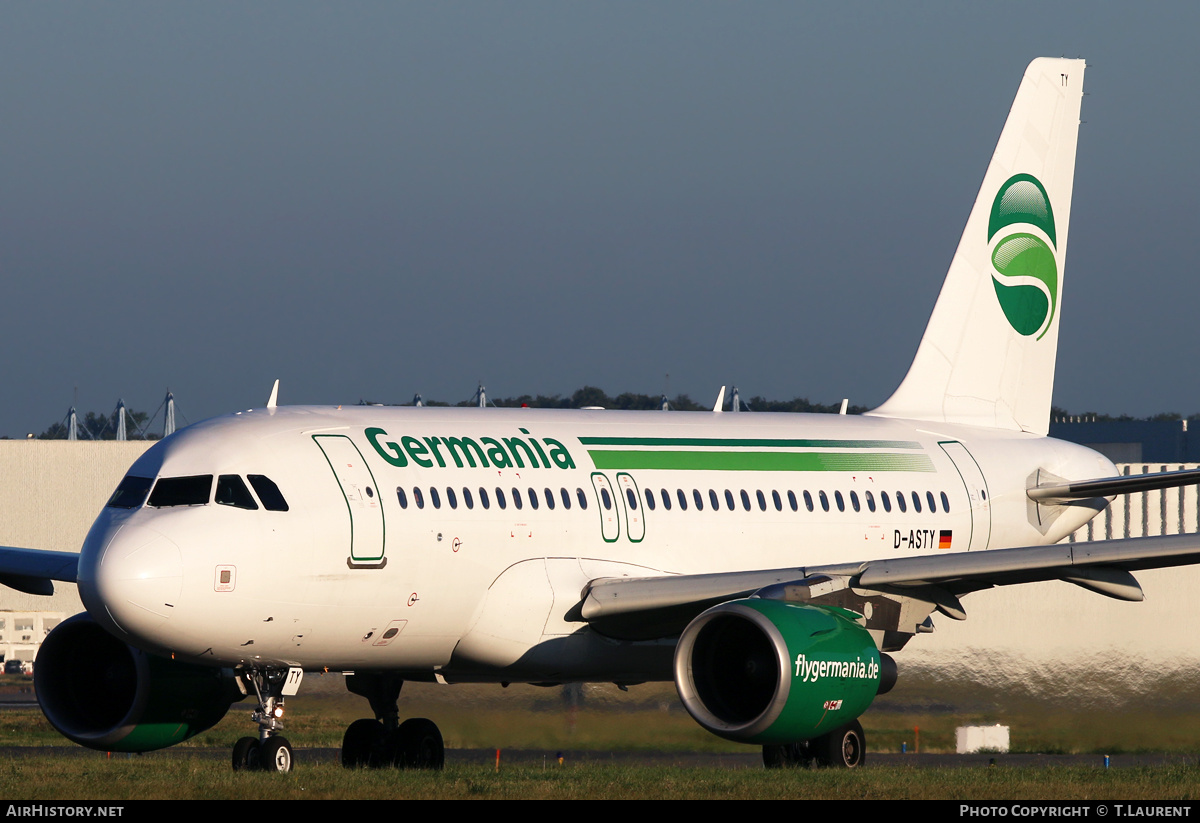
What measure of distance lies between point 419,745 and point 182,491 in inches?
227

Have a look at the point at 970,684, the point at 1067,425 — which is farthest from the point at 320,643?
the point at 1067,425

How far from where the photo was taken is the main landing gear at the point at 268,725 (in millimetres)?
19281

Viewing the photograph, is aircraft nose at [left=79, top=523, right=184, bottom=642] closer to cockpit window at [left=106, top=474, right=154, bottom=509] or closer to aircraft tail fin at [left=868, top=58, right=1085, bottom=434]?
cockpit window at [left=106, top=474, right=154, bottom=509]

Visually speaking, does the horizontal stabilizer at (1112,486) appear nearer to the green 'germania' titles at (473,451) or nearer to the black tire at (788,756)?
the black tire at (788,756)

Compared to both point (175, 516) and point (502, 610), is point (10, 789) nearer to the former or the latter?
point (175, 516)

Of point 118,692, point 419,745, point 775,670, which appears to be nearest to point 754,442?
point 419,745

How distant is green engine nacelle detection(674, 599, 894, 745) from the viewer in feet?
62.8

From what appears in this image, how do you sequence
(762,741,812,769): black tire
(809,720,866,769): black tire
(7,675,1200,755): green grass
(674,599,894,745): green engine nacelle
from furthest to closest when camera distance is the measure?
1. (7,675,1200,755): green grass
2. (762,741,812,769): black tire
3. (809,720,866,769): black tire
4. (674,599,894,745): green engine nacelle

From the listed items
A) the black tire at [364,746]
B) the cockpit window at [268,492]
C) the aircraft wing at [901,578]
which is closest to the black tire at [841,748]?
the aircraft wing at [901,578]

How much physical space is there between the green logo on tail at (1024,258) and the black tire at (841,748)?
9.22 meters

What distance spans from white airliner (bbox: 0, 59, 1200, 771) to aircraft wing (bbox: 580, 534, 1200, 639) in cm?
4

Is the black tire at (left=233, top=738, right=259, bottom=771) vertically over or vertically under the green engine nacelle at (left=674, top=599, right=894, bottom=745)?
under

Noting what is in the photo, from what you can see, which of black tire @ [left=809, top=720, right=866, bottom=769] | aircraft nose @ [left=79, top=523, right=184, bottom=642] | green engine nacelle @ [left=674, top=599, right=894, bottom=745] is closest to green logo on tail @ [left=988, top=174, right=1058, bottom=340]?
black tire @ [left=809, top=720, right=866, bottom=769]
